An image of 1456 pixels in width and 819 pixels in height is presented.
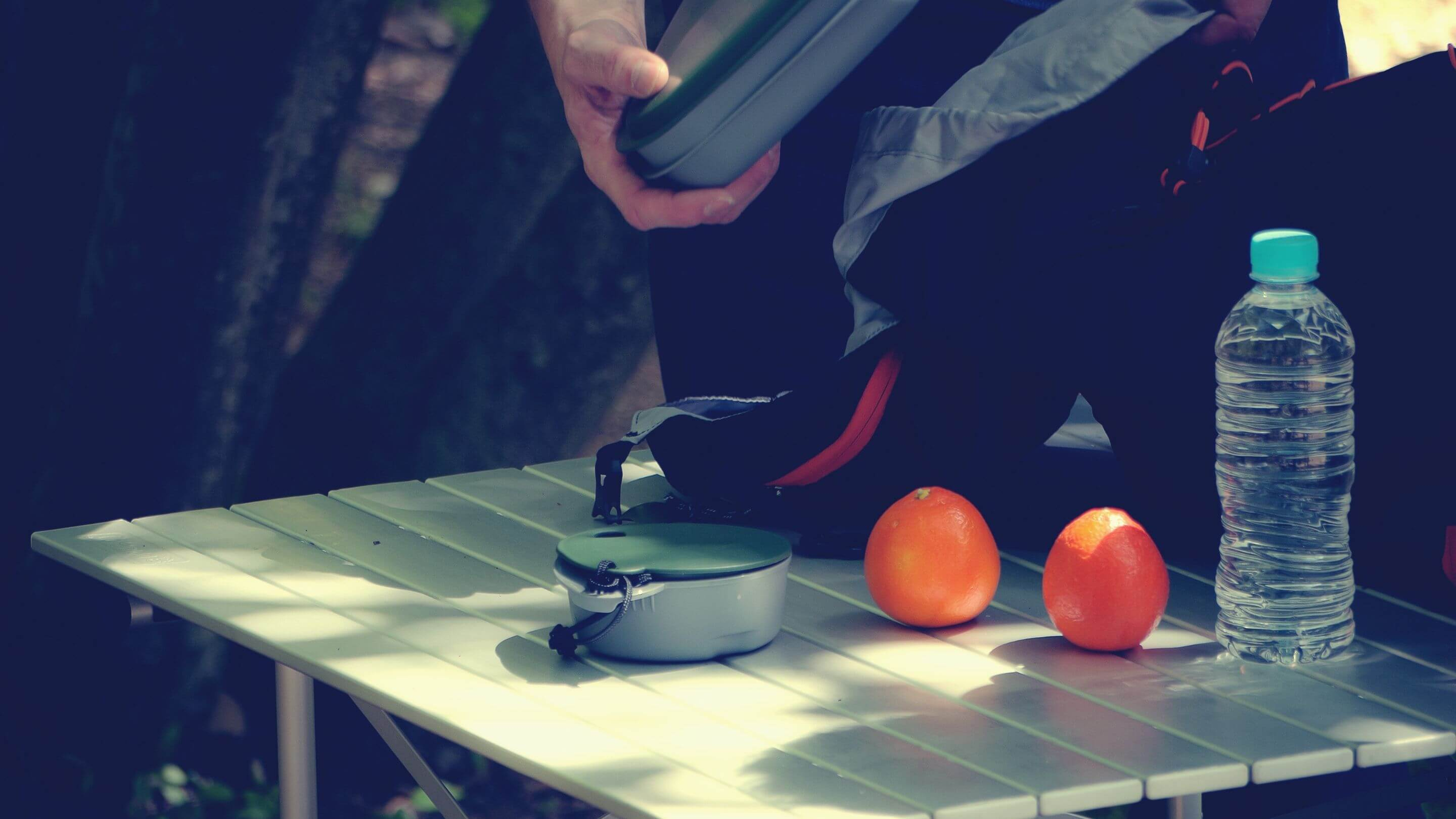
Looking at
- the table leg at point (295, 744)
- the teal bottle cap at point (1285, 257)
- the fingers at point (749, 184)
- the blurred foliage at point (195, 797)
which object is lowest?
the blurred foliage at point (195, 797)

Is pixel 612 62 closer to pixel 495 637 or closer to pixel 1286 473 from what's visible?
pixel 495 637

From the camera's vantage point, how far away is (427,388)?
294 cm

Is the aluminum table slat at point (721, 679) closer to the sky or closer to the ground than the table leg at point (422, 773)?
closer to the sky

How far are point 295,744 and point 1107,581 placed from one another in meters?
0.84

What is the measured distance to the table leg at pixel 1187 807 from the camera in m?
1.50

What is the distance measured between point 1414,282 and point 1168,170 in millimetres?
237

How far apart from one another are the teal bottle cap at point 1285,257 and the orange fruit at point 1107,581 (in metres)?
0.24

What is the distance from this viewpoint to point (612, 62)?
5.42ft

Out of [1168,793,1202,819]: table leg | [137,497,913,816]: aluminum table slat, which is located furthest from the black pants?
[137,497,913,816]: aluminum table slat

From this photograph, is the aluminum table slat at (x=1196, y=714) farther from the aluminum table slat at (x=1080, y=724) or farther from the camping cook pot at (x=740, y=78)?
the camping cook pot at (x=740, y=78)

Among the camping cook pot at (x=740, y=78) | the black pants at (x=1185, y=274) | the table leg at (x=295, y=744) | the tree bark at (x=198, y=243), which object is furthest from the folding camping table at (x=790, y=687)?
the tree bark at (x=198, y=243)

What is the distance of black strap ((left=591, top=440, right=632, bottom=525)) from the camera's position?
179 centimetres

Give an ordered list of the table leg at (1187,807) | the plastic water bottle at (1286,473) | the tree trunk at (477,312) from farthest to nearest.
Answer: the tree trunk at (477,312) < the table leg at (1187,807) < the plastic water bottle at (1286,473)

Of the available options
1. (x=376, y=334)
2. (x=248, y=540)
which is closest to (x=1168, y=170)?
(x=248, y=540)
